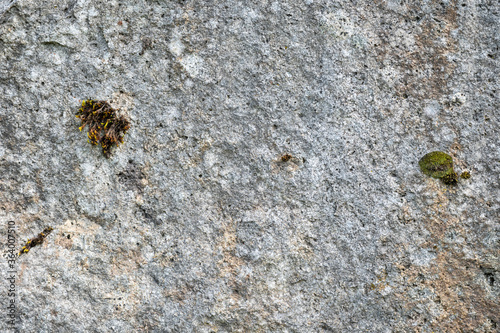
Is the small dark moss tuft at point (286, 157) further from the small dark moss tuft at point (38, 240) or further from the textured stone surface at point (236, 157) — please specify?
the small dark moss tuft at point (38, 240)

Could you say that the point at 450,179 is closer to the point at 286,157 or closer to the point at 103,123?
the point at 286,157

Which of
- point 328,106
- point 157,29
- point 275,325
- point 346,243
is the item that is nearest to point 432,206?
point 346,243

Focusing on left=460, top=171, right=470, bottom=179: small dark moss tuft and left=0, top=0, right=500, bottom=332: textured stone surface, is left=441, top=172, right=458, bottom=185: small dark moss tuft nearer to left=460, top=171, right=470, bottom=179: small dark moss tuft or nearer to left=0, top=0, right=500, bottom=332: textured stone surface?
left=460, top=171, right=470, bottom=179: small dark moss tuft

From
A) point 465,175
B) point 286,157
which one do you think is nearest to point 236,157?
point 286,157

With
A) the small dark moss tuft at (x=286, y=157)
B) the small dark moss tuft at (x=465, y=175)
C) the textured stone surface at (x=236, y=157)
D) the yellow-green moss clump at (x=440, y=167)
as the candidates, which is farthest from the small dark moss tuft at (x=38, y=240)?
the small dark moss tuft at (x=465, y=175)

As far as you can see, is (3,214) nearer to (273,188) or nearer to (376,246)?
(273,188)

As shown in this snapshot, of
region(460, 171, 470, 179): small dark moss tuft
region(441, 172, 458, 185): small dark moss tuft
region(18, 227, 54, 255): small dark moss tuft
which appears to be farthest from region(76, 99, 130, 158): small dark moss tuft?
region(460, 171, 470, 179): small dark moss tuft
